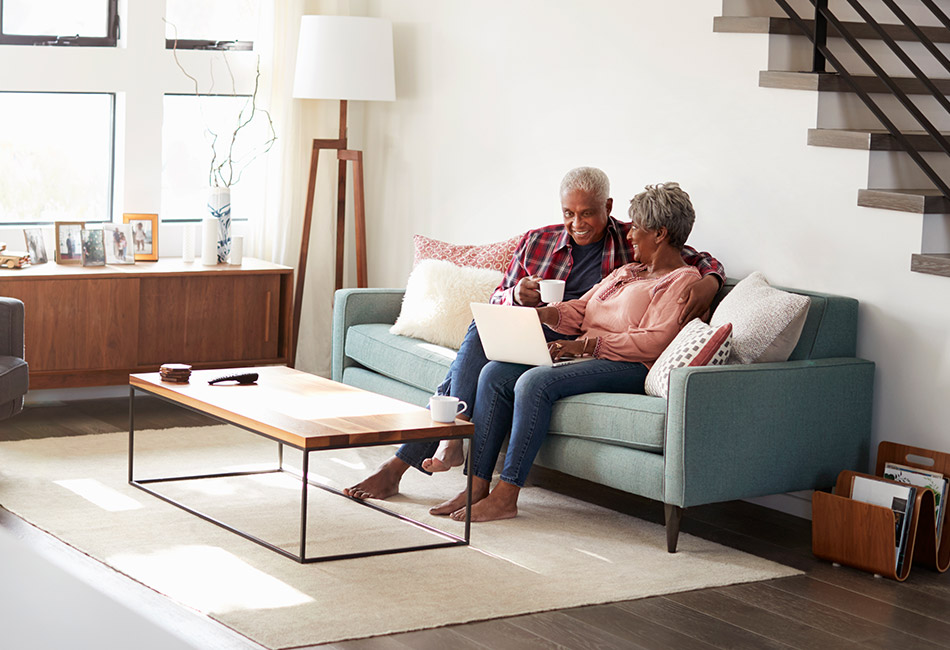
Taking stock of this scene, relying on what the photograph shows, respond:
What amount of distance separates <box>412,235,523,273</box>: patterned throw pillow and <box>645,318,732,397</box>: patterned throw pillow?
3.61 ft

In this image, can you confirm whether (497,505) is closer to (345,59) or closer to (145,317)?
(145,317)

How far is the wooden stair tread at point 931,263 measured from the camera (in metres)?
3.94

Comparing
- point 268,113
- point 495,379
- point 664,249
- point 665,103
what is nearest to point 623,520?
point 495,379

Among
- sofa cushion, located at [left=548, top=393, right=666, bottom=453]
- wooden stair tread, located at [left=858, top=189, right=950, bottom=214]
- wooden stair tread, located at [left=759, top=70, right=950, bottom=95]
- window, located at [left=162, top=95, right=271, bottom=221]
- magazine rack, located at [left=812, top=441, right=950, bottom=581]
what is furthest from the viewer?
window, located at [left=162, top=95, right=271, bottom=221]

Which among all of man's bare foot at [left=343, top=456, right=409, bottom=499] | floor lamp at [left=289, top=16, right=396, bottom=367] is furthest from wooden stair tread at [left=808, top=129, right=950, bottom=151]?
floor lamp at [left=289, top=16, right=396, bottom=367]

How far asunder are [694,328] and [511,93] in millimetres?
1950

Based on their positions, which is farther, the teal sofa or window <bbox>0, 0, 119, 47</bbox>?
window <bbox>0, 0, 119, 47</bbox>

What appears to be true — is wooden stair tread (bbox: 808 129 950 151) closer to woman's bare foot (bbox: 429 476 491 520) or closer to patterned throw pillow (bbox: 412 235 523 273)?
patterned throw pillow (bbox: 412 235 523 273)

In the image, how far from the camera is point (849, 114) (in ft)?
14.5

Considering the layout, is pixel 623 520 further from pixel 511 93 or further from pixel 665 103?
pixel 511 93

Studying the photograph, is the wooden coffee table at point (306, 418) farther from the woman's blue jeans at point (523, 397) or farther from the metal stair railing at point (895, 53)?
the metal stair railing at point (895, 53)

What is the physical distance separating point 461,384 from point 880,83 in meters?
1.73

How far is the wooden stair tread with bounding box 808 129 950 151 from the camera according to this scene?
4.17m

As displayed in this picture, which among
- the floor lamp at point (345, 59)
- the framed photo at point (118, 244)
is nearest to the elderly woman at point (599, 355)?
the floor lamp at point (345, 59)
